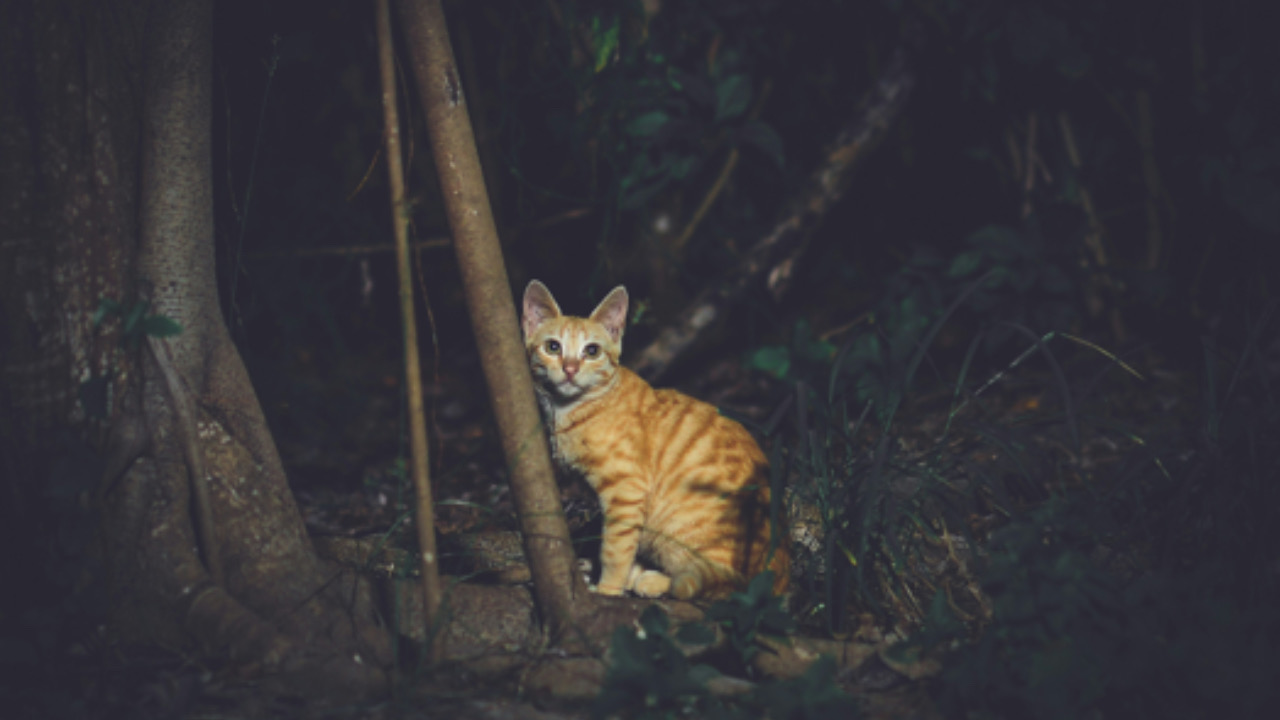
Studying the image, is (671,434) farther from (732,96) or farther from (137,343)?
(732,96)

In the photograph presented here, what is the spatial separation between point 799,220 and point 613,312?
2132 millimetres

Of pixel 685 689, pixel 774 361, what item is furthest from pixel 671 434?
pixel 774 361

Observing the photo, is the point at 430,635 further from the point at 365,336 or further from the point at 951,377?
the point at 365,336

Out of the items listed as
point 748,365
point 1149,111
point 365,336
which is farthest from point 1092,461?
point 365,336

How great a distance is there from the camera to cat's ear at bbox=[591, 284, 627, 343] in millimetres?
3354

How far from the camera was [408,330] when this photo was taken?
214cm

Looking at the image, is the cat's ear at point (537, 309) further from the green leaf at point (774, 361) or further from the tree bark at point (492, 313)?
the green leaf at point (774, 361)

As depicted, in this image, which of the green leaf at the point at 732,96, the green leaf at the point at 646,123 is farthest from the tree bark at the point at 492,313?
the green leaf at the point at 732,96

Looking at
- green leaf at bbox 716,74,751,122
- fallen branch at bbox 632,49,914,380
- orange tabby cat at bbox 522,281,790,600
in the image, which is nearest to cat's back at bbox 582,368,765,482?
orange tabby cat at bbox 522,281,790,600

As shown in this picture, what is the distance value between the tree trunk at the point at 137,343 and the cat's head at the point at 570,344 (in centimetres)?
106

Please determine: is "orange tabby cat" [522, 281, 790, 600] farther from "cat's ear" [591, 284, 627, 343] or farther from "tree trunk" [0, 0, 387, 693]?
"tree trunk" [0, 0, 387, 693]

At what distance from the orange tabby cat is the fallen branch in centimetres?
169

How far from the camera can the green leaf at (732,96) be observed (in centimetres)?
459

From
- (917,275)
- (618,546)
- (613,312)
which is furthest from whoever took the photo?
(917,275)
